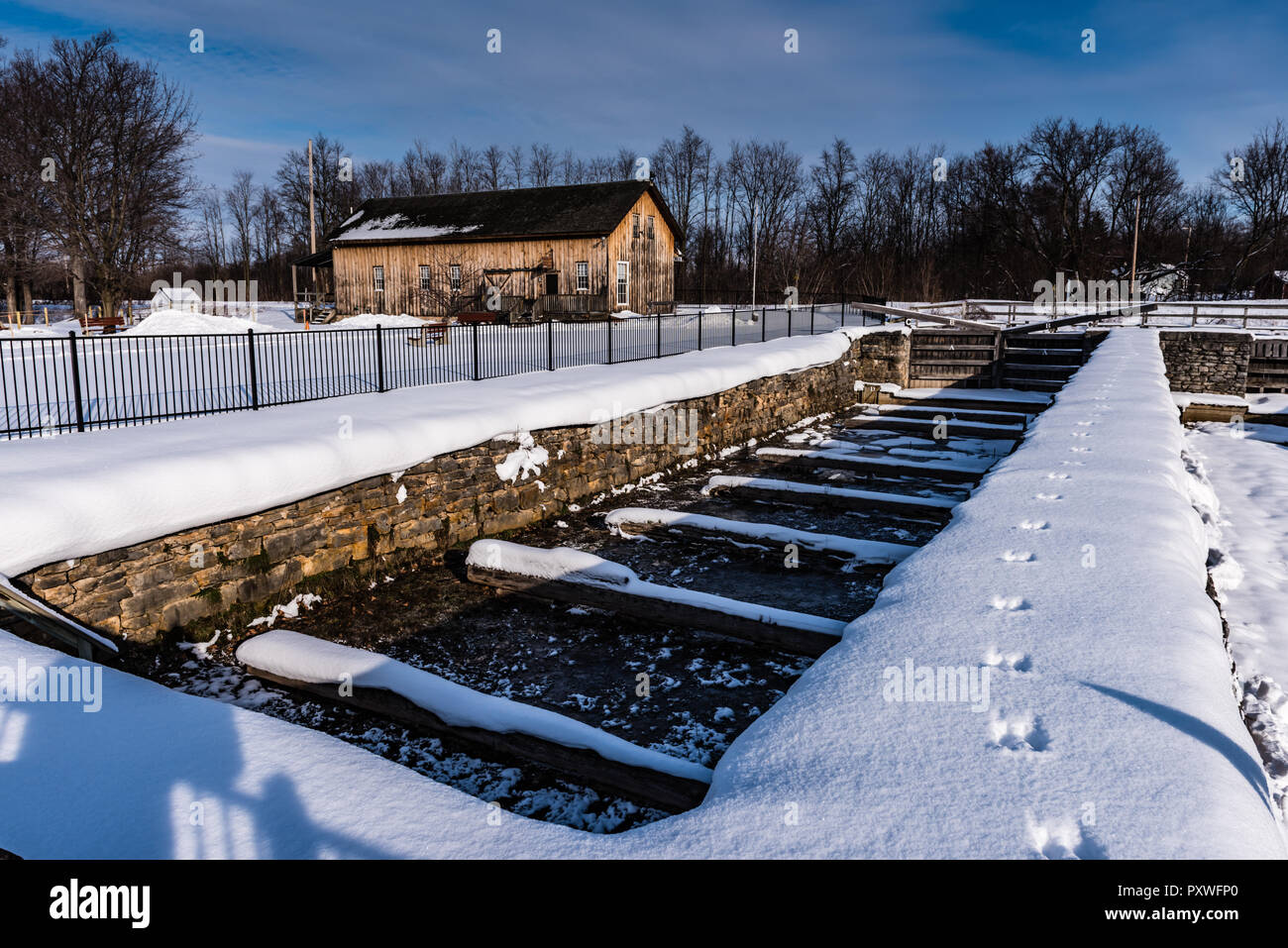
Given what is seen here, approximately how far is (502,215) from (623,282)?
20.8ft

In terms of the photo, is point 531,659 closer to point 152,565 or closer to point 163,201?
point 152,565

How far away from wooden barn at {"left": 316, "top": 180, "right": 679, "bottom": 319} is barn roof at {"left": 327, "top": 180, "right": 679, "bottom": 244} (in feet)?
0.19

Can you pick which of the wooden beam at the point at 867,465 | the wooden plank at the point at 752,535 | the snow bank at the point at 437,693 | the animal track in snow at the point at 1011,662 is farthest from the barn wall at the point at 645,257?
the animal track in snow at the point at 1011,662

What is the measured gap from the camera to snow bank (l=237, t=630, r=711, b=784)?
14.3 feet

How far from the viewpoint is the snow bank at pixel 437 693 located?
14.3 ft

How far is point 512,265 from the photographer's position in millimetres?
33781

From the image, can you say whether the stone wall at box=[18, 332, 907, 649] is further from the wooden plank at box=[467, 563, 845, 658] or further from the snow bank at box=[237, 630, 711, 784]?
the wooden plank at box=[467, 563, 845, 658]

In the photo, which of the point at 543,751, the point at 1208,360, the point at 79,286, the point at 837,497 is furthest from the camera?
the point at 79,286

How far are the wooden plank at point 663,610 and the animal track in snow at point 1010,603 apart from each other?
1.61 m

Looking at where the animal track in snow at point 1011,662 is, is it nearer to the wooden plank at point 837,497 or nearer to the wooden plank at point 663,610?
the wooden plank at point 663,610

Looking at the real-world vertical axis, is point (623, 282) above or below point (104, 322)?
above

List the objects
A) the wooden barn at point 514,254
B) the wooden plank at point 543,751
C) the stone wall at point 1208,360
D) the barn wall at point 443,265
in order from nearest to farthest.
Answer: the wooden plank at point 543,751
the stone wall at point 1208,360
the wooden barn at point 514,254
the barn wall at point 443,265

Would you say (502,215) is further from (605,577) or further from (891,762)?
(891,762)

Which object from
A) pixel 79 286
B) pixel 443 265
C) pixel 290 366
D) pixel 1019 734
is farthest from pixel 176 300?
pixel 1019 734
